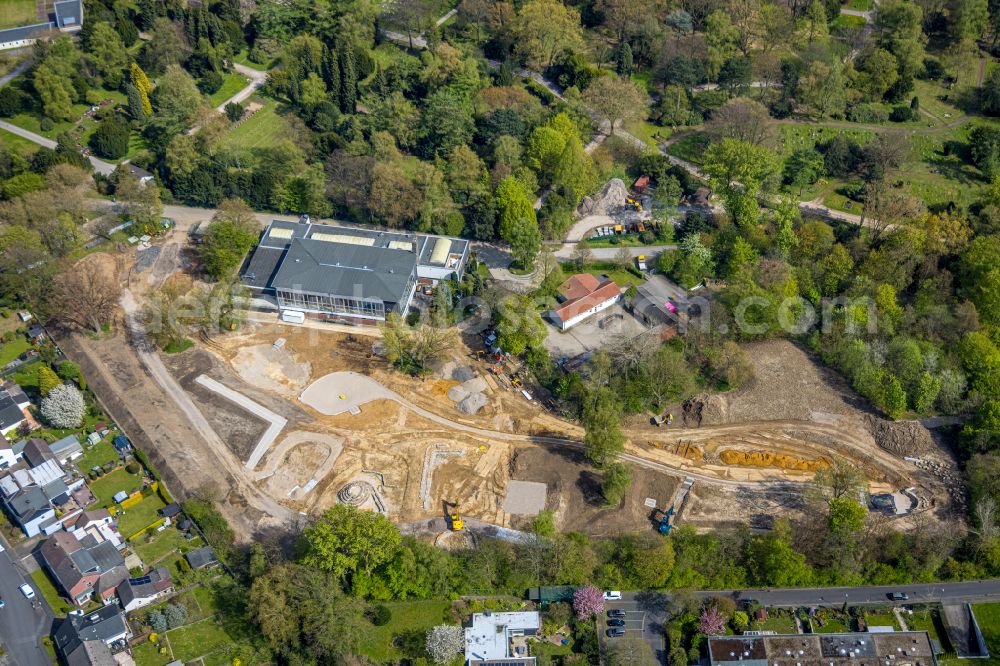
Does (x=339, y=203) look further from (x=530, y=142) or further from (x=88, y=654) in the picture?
(x=88, y=654)

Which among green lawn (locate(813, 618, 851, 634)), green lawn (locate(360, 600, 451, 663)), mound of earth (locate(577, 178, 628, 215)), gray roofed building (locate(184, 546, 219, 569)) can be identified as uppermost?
mound of earth (locate(577, 178, 628, 215))

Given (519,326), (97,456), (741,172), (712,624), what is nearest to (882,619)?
(712,624)

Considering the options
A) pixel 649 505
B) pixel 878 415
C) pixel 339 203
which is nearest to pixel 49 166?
pixel 339 203

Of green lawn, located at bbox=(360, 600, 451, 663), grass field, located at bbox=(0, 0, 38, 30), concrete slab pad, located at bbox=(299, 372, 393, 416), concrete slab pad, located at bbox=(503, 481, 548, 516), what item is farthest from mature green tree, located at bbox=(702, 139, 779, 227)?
grass field, located at bbox=(0, 0, 38, 30)

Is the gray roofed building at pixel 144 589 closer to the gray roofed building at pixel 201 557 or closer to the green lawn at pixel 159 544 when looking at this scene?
the gray roofed building at pixel 201 557

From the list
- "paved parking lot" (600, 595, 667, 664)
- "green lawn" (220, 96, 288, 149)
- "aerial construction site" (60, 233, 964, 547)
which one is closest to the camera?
"paved parking lot" (600, 595, 667, 664)

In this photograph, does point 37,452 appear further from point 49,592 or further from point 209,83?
point 209,83

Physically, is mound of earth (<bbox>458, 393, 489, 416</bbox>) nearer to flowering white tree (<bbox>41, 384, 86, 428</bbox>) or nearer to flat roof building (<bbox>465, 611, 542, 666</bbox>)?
flat roof building (<bbox>465, 611, 542, 666</bbox>)

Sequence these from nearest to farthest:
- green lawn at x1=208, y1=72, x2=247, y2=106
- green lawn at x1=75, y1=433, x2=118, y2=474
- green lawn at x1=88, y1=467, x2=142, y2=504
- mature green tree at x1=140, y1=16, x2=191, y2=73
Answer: green lawn at x1=88, y1=467, x2=142, y2=504
green lawn at x1=75, y1=433, x2=118, y2=474
green lawn at x1=208, y1=72, x2=247, y2=106
mature green tree at x1=140, y1=16, x2=191, y2=73
